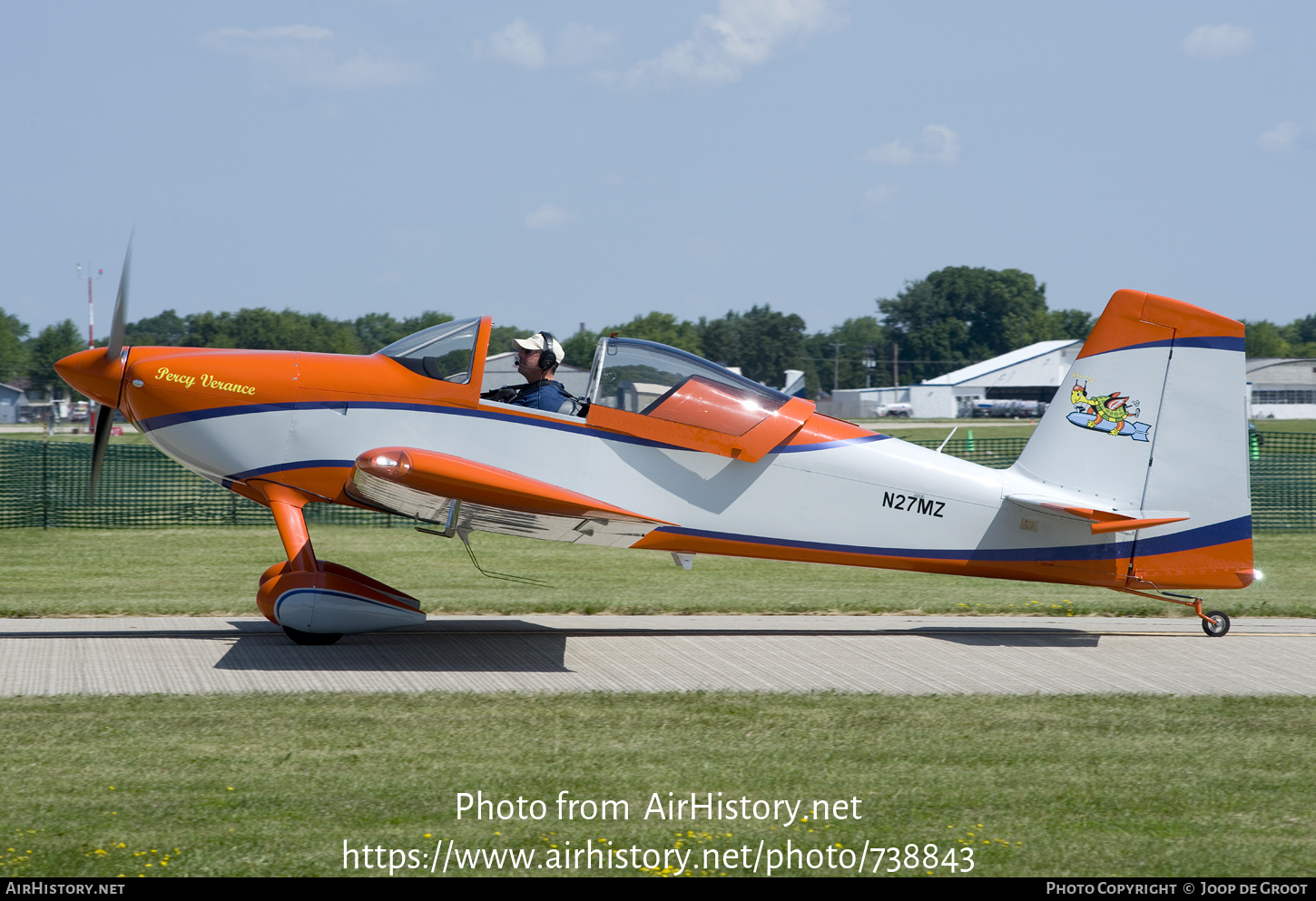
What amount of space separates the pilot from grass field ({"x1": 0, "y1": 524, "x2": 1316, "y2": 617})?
2.75 metres

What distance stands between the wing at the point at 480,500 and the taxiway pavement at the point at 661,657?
0.92 meters

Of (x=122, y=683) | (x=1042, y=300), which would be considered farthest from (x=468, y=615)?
(x=1042, y=300)

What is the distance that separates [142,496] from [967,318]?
14524 centimetres

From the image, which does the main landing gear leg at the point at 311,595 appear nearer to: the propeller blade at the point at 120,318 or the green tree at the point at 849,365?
the propeller blade at the point at 120,318

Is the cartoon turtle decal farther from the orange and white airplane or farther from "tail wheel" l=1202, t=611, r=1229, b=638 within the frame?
"tail wheel" l=1202, t=611, r=1229, b=638

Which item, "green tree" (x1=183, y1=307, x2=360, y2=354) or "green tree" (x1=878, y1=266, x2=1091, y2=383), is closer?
"green tree" (x1=183, y1=307, x2=360, y2=354)

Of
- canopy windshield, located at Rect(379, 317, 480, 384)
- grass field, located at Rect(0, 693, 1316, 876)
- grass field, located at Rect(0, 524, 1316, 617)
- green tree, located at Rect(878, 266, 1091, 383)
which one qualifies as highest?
green tree, located at Rect(878, 266, 1091, 383)

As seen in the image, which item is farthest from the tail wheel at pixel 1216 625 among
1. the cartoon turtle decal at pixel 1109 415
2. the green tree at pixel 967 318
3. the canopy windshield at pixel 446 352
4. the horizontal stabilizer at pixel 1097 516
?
the green tree at pixel 967 318

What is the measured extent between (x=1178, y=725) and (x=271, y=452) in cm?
610

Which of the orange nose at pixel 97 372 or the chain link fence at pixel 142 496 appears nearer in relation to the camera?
the orange nose at pixel 97 372

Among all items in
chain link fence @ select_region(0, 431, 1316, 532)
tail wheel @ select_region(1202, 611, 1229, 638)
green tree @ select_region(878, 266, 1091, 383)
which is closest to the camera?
tail wheel @ select_region(1202, 611, 1229, 638)

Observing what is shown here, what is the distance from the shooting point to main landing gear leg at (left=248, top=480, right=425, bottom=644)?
297 inches

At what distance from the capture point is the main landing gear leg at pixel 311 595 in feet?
24.7

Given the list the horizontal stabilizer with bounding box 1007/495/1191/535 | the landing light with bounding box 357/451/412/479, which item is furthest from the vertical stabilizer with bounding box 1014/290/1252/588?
the landing light with bounding box 357/451/412/479
